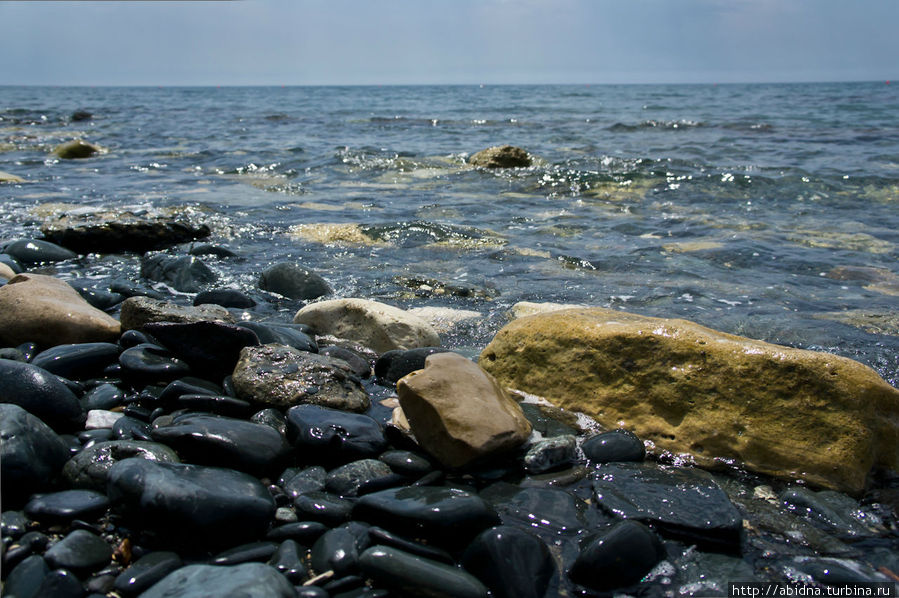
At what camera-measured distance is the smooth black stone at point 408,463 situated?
2396 millimetres

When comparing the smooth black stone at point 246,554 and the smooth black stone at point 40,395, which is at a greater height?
the smooth black stone at point 40,395

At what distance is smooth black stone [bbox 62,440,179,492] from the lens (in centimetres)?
215

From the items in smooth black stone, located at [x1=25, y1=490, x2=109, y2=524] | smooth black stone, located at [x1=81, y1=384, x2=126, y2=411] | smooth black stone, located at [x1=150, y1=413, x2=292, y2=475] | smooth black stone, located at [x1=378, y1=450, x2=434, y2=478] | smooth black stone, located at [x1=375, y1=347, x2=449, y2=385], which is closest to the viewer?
smooth black stone, located at [x1=25, y1=490, x2=109, y2=524]

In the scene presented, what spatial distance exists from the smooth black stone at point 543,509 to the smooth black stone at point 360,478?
1.12 feet

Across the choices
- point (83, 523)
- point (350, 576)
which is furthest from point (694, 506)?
point (83, 523)

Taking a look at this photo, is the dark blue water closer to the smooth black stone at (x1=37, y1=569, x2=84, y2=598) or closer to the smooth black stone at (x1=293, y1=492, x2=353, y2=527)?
the smooth black stone at (x1=293, y1=492, x2=353, y2=527)

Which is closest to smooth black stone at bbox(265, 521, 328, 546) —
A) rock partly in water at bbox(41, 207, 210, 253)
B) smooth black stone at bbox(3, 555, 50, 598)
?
smooth black stone at bbox(3, 555, 50, 598)

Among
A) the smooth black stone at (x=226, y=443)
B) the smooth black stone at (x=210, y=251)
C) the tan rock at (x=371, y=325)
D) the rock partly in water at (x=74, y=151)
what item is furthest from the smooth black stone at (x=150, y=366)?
the rock partly in water at (x=74, y=151)

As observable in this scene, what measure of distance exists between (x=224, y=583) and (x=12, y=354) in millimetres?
2166

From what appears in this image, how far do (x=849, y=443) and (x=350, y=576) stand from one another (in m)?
1.87

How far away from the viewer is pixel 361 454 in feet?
8.12

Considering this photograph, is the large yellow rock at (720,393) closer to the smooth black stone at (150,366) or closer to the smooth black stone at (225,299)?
the smooth black stone at (150,366)

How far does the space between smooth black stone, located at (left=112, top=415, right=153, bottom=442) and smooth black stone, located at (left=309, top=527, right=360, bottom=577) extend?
86cm

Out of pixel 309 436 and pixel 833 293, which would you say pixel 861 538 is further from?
pixel 833 293
